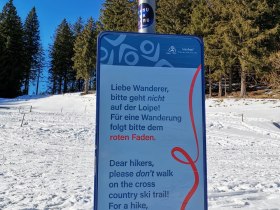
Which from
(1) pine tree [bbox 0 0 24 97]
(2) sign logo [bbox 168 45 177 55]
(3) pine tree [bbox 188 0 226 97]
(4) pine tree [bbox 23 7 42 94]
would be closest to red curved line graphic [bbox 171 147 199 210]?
(2) sign logo [bbox 168 45 177 55]

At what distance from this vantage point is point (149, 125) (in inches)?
151

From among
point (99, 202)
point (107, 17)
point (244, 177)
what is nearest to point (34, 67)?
point (107, 17)

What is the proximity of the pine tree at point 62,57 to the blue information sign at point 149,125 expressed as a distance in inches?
2599

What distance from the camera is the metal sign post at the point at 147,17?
4.14 metres

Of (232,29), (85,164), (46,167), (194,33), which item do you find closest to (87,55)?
(194,33)

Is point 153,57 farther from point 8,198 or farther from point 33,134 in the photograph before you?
point 33,134

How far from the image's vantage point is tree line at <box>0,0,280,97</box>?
3541 centimetres

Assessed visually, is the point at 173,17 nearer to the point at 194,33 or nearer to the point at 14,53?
the point at 194,33

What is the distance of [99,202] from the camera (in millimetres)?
3688

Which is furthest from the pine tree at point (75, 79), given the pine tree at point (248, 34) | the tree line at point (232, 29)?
the pine tree at point (248, 34)

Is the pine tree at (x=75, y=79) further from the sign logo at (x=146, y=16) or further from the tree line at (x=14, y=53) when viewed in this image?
the sign logo at (x=146, y=16)

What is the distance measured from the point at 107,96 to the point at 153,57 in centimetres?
61

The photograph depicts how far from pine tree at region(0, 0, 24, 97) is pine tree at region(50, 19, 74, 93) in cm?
734

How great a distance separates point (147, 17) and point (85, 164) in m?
7.78
